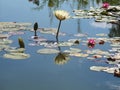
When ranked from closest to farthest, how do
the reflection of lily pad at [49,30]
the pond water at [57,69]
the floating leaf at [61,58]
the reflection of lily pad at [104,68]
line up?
the pond water at [57,69] < the reflection of lily pad at [104,68] < the floating leaf at [61,58] < the reflection of lily pad at [49,30]

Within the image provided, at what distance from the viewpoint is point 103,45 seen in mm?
4168

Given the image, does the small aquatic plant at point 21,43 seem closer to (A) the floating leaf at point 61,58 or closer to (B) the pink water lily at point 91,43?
(A) the floating leaf at point 61,58

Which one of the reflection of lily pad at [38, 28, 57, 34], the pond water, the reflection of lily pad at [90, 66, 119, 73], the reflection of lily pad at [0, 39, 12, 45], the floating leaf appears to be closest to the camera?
the pond water

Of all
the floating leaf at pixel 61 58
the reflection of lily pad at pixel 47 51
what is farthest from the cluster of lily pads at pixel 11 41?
the floating leaf at pixel 61 58

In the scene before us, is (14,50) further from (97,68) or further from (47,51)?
(97,68)

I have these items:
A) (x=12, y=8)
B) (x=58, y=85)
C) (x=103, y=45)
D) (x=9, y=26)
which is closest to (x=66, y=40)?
(x=103, y=45)

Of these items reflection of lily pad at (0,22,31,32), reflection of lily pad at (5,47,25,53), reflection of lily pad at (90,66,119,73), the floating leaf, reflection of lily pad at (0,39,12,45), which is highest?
reflection of lily pad at (0,22,31,32)

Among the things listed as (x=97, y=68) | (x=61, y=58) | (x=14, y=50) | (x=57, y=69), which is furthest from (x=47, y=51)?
(x=97, y=68)

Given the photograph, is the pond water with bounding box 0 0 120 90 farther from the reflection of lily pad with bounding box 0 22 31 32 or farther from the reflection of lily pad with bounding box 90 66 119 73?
the reflection of lily pad with bounding box 0 22 31 32

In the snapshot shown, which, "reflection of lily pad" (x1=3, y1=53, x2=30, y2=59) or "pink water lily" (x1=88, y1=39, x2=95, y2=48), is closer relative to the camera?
"reflection of lily pad" (x1=3, y1=53, x2=30, y2=59)

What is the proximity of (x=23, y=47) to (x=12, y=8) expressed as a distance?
2.37 metres

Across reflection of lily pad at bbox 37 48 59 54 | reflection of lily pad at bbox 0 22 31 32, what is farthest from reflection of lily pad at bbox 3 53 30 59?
reflection of lily pad at bbox 0 22 31 32

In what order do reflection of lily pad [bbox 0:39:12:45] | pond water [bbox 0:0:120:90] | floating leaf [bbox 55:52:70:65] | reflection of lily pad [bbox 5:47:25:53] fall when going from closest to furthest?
1. pond water [bbox 0:0:120:90]
2. floating leaf [bbox 55:52:70:65]
3. reflection of lily pad [bbox 5:47:25:53]
4. reflection of lily pad [bbox 0:39:12:45]

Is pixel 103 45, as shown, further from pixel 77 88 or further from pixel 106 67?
pixel 77 88
